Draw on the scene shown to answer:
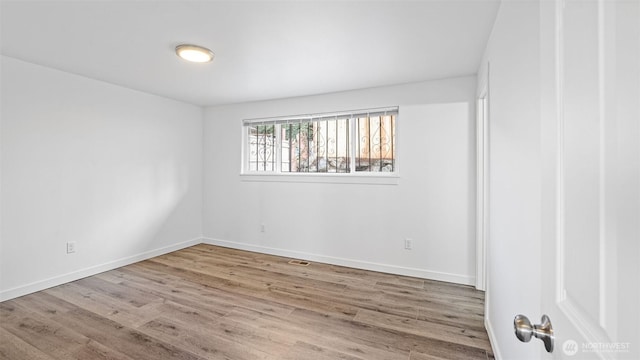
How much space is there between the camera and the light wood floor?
1.96 metres

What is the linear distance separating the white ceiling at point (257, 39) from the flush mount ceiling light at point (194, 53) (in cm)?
6

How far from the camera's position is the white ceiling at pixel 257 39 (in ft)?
6.07

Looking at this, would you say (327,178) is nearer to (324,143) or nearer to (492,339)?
(324,143)

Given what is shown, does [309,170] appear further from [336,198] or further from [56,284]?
[56,284]

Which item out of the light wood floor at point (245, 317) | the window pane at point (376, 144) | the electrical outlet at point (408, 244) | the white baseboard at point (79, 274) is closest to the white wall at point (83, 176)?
the white baseboard at point (79, 274)

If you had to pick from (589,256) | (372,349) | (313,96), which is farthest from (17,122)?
(589,256)

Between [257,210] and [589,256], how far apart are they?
4057 mm

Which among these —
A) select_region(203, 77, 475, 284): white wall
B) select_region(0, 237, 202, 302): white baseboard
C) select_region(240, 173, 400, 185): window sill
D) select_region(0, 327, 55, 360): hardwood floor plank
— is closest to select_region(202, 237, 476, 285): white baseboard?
select_region(203, 77, 475, 284): white wall

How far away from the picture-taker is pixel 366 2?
177cm

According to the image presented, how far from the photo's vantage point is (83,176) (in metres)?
3.23

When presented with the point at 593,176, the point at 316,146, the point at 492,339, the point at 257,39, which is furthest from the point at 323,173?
the point at 593,176

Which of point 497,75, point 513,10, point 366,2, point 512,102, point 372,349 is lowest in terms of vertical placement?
point 372,349

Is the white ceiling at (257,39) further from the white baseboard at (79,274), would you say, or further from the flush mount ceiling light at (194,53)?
the white baseboard at (79,274)

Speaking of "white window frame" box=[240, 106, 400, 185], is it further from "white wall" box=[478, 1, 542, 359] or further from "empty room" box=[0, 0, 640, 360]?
"white wall" box=[478, 1, 542, 359]
